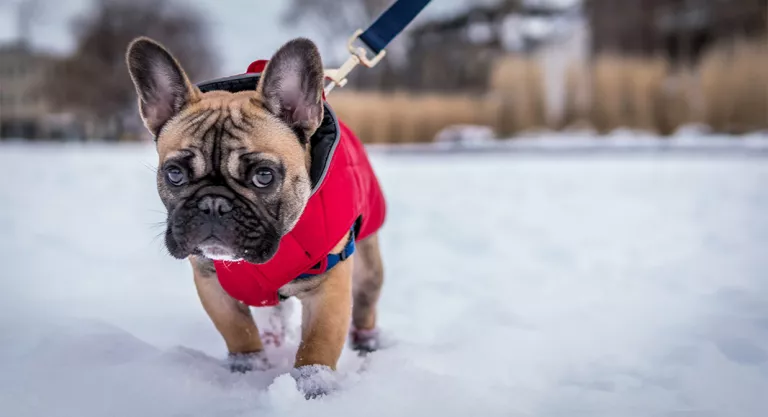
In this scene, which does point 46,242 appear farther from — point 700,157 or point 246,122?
point 700,157

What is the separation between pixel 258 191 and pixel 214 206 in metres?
0.12

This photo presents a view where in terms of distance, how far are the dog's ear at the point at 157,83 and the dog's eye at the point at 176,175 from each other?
19 cm

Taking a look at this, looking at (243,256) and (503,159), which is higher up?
(243,256)

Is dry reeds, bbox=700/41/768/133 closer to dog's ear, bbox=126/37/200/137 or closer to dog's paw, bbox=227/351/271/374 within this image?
dog's paw, bbox=227/351/271/374

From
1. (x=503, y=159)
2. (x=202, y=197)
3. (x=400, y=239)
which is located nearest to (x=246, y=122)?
(x=202, y=197)

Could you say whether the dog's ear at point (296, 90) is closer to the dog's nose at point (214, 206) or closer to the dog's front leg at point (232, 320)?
the dog's nose at point (214, 206)

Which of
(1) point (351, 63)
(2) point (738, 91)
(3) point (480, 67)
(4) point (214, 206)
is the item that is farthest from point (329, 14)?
(4) point (214, 206)

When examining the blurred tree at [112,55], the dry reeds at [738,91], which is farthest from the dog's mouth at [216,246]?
the blurred tree at [112,55]

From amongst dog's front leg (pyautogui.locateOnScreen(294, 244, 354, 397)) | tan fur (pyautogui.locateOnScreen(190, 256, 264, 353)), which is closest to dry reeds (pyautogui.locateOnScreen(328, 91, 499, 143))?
tan fur (pyautogui.locateOnScreen(190, 256, 264, 353))

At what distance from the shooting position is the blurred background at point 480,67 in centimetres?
1352

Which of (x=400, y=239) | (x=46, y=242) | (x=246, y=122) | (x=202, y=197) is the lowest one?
(x=400, y=239)

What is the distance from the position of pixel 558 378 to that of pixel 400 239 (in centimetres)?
268

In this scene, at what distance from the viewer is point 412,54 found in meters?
16.3

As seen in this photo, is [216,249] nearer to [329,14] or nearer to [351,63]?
[351,63]
